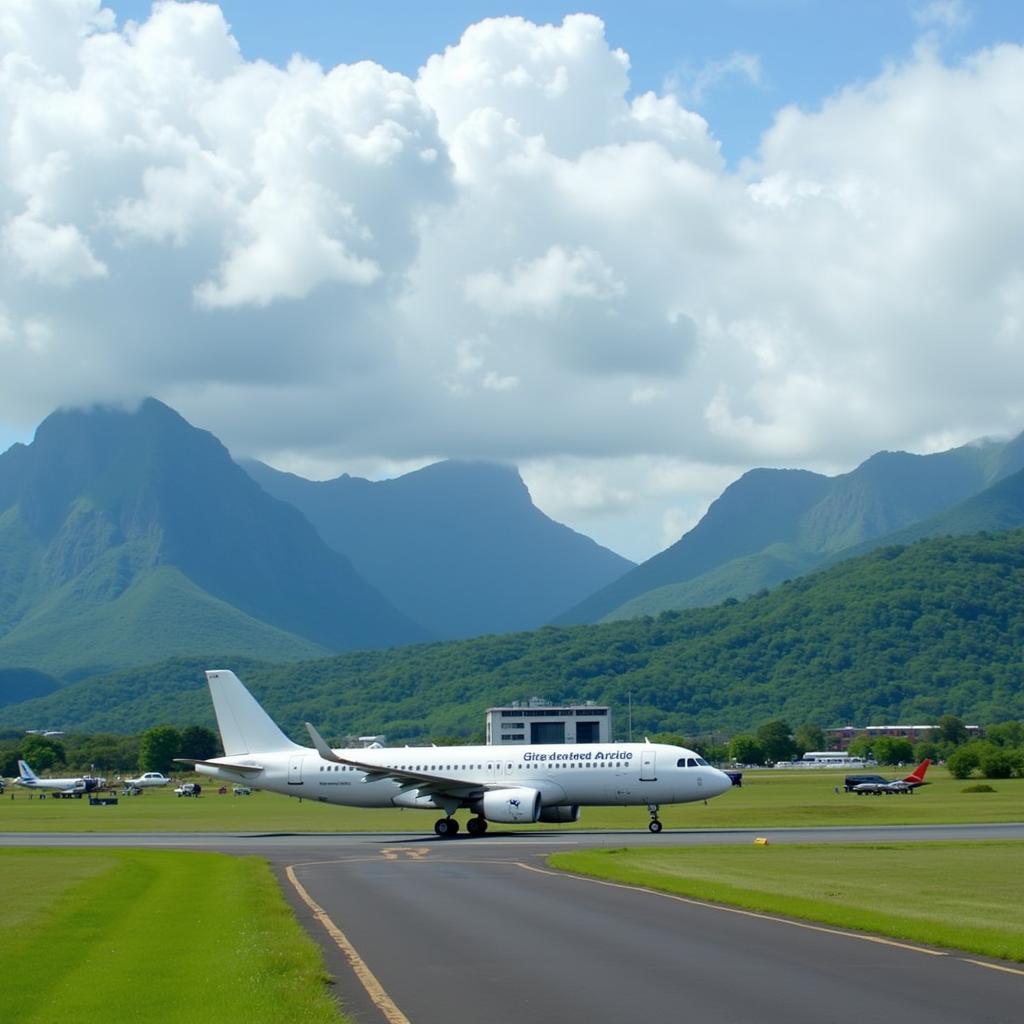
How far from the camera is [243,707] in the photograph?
214ft

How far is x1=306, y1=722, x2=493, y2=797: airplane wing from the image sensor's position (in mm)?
57375

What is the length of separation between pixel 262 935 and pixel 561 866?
1654cm

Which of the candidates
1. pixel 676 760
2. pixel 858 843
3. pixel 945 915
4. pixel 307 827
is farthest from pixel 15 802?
pixel 945 915

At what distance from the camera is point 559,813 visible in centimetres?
5969

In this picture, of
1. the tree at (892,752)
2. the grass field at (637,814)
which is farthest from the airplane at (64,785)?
the tree at (892,752)

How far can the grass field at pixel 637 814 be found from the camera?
2574 inches

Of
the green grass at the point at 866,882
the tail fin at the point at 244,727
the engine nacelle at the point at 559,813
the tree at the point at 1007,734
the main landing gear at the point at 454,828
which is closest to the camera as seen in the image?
the green grass at the point at 866,882

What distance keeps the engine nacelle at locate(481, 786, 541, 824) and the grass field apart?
5.47m

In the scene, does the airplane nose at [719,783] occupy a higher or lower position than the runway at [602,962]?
higher

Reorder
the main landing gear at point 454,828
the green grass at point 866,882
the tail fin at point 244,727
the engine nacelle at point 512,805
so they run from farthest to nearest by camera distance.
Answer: the tail fin at point 244,727 < the main landing gear at point 454,828 < the engine nacelle at point 512,805 < the green grass at point 866,882

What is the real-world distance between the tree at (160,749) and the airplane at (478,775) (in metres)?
131

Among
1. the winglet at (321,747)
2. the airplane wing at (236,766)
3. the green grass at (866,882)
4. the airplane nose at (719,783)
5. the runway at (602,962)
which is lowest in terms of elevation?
the runway at (602,962)

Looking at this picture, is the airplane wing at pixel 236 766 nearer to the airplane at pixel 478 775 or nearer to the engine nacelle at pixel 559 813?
the airplane at pixel 478 775

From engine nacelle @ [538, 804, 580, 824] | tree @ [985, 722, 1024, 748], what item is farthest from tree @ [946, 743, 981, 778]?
engine nacelle @ [538, 804, 580, 824]
